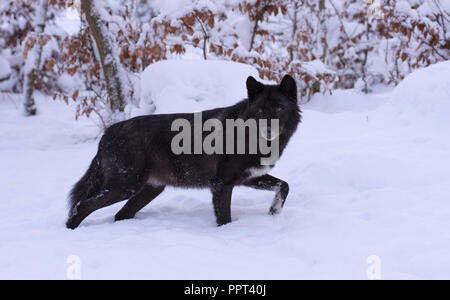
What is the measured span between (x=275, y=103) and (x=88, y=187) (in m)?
2.13

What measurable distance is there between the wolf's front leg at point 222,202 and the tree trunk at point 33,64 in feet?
30.1

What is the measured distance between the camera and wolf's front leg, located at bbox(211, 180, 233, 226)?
3812mm

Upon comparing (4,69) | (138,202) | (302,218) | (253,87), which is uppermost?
(253,87)

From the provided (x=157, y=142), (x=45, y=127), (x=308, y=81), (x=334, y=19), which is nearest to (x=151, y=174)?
(x=157, y=142)

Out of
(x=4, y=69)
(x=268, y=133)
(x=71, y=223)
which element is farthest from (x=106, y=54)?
(x=4, y=69)

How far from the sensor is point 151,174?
4.04 meters

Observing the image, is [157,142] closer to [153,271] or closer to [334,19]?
[153,271]

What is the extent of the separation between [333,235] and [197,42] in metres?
5.90

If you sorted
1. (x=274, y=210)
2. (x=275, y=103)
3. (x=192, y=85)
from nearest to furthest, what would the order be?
(x=275, y=103) < (x=274, y=210) < (x=192, y=85)

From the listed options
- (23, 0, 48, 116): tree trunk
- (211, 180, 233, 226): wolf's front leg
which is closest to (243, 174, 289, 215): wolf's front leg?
(211, 180, 233, 226): wolf's front leg

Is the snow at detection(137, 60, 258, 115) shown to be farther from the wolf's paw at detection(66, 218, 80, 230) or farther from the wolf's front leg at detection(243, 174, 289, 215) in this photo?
the wolf's paw at detection(66, 218, 80, 230)

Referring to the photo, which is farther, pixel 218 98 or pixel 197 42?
pixel 197 42

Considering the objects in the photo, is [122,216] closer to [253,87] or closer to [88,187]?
[88,187]

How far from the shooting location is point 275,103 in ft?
12.3
